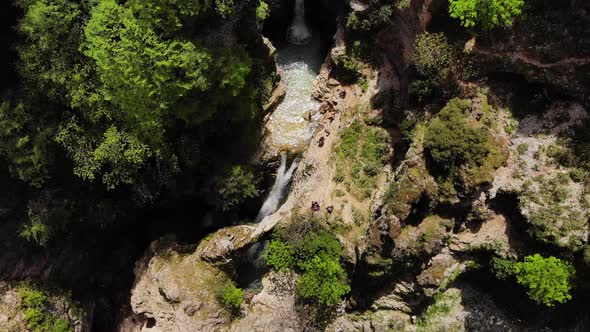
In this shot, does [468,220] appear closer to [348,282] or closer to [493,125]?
[493,125]

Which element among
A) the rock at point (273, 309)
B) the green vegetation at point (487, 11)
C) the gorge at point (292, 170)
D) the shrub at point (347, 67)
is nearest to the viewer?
the green vegetation at point (487, 11)

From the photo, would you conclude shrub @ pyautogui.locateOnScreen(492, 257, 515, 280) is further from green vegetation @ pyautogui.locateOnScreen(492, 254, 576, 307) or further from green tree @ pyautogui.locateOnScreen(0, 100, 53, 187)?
green tree @ pyautogui.locateOnScreen(0, 100, 53, 187)

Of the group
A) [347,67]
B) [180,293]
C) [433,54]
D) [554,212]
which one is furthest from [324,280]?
[347,67]

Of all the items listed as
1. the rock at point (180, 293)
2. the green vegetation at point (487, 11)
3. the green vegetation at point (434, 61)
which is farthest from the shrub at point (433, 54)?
the rock at point (180, 293)

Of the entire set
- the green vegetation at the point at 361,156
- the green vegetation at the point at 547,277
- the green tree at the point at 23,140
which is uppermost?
the green vegetation at the point at 361,156

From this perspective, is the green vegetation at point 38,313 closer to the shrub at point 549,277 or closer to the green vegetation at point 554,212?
the shrub at point 549,277

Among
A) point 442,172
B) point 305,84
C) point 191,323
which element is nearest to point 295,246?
point 191,323
